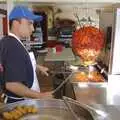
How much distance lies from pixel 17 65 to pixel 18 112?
1.92ft

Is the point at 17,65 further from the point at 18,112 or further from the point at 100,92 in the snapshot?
the point at 18,112

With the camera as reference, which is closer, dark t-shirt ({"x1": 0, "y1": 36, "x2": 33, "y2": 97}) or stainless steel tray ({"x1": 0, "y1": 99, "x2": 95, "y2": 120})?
stainless steel tray ({"x1": 0, "y1": 99, "x2": 95, "y2": 120})

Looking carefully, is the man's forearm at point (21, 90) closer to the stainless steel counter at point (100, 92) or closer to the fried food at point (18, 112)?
the stainless steel counter at point (100, 92)

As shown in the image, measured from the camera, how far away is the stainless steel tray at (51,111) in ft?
3.06

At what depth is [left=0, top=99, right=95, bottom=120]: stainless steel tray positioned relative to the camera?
0.93 meters

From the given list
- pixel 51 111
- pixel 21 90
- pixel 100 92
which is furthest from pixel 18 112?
pixel 100 92

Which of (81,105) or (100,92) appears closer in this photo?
(81,105)

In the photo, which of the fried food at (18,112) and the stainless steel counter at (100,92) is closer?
the fried food at (18,112)

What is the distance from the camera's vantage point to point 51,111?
3.27 feet

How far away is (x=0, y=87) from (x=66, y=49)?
164 cm

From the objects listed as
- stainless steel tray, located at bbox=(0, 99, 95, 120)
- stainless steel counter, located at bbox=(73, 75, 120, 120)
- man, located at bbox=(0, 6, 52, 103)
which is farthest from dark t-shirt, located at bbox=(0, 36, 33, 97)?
stainless steel tray, located at bbox=(0, 99, 95, 120)

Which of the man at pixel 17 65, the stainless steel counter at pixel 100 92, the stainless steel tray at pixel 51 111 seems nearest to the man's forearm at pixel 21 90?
the man at pixel 17 65

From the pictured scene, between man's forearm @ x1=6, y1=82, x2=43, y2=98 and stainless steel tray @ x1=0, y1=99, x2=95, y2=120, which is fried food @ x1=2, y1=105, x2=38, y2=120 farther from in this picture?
man's forearm @ x1=6, y1=82, x2=43, y2=98

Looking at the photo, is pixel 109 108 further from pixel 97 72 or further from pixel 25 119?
pixel 97 72
